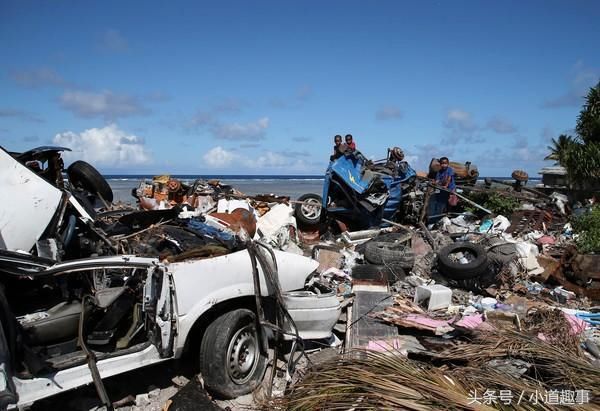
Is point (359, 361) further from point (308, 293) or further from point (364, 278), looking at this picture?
point (364, 278)

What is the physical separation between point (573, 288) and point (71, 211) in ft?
26.5

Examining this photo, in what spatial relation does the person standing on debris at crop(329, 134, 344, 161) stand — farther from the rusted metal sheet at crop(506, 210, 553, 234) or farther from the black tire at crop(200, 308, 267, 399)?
→ the black tire at crop(200, 308, 267, 399)

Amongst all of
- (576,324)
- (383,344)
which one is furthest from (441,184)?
(383,344)

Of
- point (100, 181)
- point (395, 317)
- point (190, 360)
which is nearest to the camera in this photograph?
point (190, 360)

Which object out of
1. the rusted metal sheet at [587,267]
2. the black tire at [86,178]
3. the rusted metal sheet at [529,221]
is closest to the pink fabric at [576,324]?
the rusted metal sheet at [587,267]

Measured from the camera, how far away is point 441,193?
497 inches

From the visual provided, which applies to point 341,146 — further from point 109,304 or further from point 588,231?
point 109,304

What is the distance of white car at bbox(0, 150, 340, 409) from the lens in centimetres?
321

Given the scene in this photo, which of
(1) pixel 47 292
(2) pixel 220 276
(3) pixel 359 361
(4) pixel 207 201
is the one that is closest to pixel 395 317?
(3) pixel 359 361

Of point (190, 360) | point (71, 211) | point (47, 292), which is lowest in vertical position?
point (190, 360)

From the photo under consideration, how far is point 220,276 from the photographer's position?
407 cm

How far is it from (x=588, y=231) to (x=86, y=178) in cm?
978

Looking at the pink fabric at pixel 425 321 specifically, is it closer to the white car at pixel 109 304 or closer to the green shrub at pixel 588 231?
the white car at pixel 109 304

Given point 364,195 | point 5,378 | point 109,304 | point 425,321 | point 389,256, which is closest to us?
point 5,378
